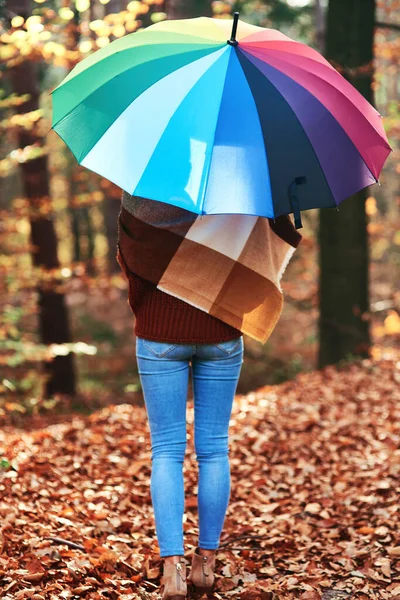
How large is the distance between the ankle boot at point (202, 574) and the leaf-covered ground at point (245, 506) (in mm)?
138

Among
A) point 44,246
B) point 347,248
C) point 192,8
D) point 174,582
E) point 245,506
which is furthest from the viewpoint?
point 192,8

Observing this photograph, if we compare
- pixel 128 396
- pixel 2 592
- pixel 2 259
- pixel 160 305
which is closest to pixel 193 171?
pixel 160 305

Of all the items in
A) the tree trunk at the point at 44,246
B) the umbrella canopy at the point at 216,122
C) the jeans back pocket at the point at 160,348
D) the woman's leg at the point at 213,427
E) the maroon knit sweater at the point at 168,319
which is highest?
the umbrella canopy at the point at 216,122

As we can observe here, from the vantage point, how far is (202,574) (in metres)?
3.24

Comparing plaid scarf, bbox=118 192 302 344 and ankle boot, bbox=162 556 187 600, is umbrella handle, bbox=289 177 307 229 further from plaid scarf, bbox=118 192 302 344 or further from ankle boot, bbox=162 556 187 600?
ankle boot, bbox=162 556 187 600

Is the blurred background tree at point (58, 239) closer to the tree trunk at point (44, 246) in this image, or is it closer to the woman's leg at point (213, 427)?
the tree trunk at point (44, 246)

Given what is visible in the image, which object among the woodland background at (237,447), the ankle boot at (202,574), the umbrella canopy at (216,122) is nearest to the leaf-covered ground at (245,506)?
the woodland background at (237,447)

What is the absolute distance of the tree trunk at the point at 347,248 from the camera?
7906 mm

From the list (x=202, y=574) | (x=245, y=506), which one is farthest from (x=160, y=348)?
(x=245, y=506)

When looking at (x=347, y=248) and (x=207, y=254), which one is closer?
(x=207, y=254)

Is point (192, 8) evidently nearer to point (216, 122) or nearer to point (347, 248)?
point (347, 248)

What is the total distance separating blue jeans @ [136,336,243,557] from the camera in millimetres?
3035

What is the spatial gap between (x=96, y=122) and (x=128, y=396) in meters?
8.67

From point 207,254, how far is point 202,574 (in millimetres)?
1519
